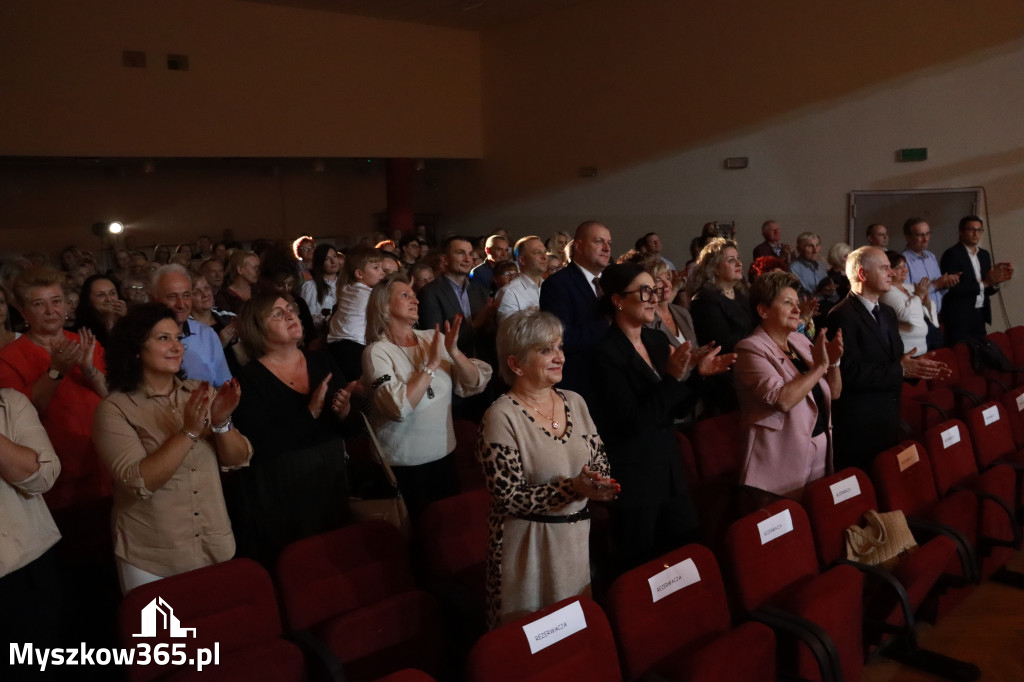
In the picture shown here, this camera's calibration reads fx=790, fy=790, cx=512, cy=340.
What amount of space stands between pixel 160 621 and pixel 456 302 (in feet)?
10.5

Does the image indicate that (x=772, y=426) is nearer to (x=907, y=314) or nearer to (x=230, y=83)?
(x=907, y=314)

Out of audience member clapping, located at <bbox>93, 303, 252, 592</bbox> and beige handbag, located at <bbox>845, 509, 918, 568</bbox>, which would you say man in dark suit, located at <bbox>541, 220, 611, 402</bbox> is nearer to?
beige handbag, located at <bbox>845, 509, 918, 568</bbox>

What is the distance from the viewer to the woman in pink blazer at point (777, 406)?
3.00m

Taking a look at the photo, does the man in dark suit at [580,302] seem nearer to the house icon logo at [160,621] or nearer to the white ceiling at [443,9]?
the house icon logo at [160,621]

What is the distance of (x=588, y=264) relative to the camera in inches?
145

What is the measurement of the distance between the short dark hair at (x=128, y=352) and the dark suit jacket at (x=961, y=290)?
5886 millimetres

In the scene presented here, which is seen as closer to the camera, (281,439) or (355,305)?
(281,439)

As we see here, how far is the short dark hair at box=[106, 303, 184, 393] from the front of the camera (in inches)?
91.3

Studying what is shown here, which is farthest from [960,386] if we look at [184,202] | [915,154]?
[184,202]

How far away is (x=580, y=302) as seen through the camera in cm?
357

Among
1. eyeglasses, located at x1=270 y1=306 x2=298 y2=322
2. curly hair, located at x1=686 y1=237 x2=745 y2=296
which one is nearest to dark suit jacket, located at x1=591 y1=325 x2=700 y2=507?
eyeglasses, located at x1=270 y1=306 x2=298 y2=322

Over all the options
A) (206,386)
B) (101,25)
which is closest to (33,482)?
(206,386)

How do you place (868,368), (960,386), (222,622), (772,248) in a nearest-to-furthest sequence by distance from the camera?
(222,622)
(868,368)
(960,386)
(772,248)

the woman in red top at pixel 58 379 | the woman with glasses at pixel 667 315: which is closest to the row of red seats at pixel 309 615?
the woman in red top at pixel 58 379
